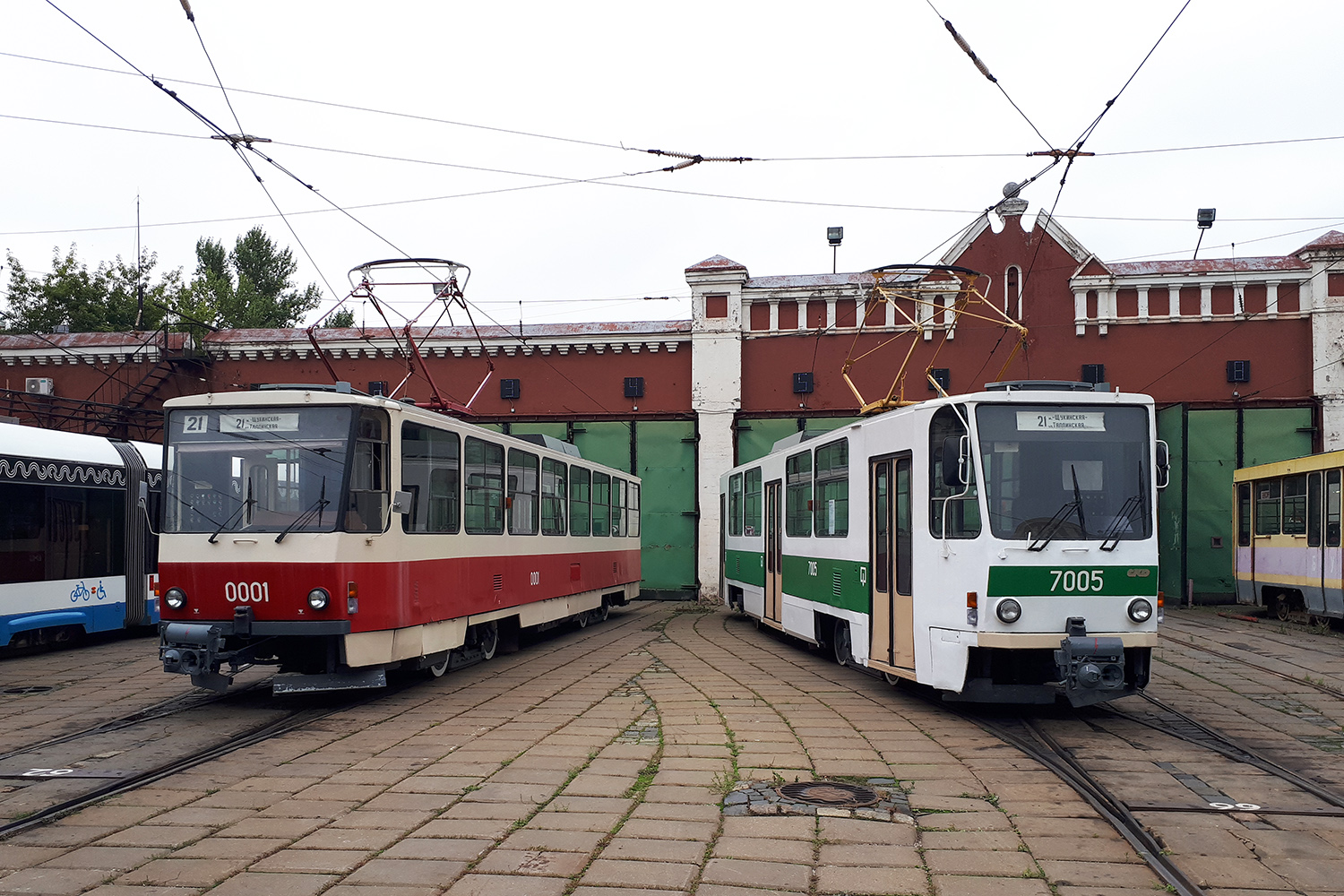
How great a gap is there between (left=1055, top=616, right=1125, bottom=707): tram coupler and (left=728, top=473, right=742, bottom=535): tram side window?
1065cm

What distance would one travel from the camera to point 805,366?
80.3 ft

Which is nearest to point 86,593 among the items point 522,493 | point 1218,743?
point 522,493

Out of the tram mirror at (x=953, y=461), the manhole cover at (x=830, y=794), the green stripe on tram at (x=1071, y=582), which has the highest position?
the tram mirror at (x=953, y=461)

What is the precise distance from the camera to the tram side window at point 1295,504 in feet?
59.5

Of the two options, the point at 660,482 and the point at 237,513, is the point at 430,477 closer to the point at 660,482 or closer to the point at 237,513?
the point at 237,513

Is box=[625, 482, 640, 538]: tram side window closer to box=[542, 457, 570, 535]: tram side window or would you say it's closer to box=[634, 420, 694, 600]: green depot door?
box=[634, 420, 694, 600]: green depot door

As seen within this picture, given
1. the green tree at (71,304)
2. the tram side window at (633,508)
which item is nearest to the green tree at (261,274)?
the green tree at (71,304)

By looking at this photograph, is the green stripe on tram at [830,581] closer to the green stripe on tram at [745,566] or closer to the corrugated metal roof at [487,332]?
the green stripe on tram at [745,566]

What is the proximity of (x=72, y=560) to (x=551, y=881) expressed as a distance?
41.1 ft

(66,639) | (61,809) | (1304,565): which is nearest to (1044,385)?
(61,809)

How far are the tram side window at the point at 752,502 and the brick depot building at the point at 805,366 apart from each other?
18.8 feet

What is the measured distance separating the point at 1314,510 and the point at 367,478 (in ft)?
51.8

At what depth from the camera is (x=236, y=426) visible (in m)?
9.37

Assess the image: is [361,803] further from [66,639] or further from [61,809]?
[66,639]
